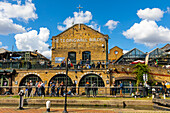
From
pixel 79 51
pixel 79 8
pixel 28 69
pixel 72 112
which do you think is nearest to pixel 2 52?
pixel 28 69

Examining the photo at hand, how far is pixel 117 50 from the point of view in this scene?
50594 mm

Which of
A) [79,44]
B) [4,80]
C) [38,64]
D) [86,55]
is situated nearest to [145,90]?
[86,55]

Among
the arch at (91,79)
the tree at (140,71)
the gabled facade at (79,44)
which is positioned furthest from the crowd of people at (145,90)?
the gabled facade at (79,44)

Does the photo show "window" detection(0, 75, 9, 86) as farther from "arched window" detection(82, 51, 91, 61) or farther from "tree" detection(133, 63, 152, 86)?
"tree" detection(133, 63, 152, 86)

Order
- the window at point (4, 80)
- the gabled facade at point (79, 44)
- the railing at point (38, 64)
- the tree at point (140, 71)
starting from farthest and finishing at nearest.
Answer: the gabled facade at point (79, 44) → the window at point (4, 80) → the railing at point (38, 64) → the tree at point (140, 71)

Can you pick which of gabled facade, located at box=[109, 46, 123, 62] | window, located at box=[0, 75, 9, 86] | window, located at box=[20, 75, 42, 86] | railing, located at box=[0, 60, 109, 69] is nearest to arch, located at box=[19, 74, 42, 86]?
window, located at box=[20, 75, 42, 86]

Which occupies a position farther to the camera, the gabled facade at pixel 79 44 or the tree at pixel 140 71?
the gabled facade at pixel 79 44

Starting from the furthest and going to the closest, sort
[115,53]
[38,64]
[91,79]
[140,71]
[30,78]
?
[115,53] < [38,64] < [30,78] < [91,79] < [140,71]

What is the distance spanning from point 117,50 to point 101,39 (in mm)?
26104

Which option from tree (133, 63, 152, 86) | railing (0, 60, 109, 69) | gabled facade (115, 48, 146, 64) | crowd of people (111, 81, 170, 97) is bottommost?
crowd of people (111, 81, 170, 97)

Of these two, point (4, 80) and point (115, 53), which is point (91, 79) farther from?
point (115, 53)

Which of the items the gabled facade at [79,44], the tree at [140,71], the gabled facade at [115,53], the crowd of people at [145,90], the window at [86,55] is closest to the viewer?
the crowd of people at [145,90]

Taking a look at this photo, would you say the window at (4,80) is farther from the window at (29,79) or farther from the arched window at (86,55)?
the arched window at (86,55)

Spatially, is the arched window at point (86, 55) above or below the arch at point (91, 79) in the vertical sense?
above
